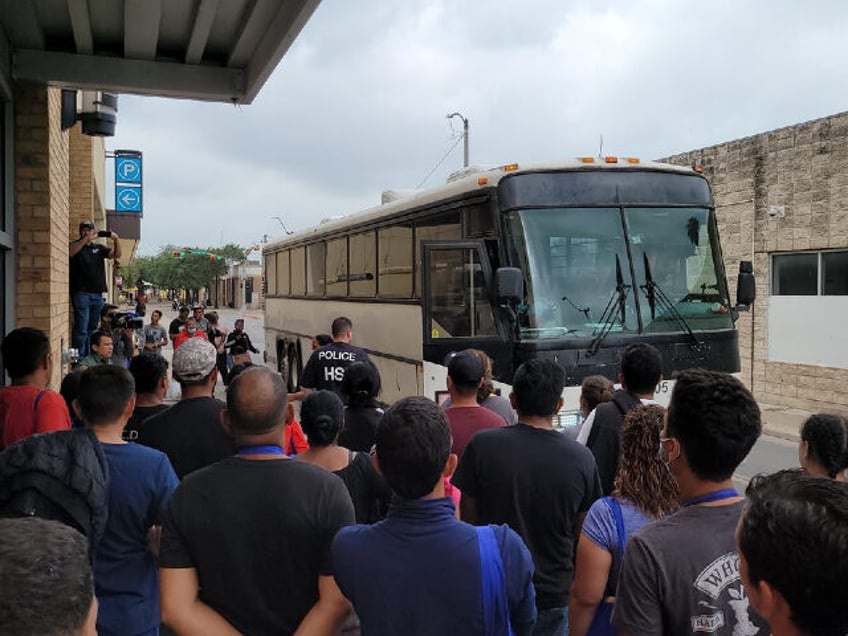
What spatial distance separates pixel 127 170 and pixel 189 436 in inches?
783

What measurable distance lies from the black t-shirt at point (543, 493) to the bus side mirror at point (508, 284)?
3510 millimetres

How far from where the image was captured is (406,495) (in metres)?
2.28

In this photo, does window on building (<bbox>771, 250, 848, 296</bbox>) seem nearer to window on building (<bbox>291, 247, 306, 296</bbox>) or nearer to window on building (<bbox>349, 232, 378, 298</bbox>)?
window on building (<bbox>349, 232, 378, 298</bbox>)

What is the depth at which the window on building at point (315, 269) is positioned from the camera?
14.4 m

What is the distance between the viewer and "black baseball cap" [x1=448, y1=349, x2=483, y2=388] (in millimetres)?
4496

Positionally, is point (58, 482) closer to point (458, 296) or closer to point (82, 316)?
point (458, 296)

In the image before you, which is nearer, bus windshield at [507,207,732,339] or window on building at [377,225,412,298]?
bus windshield at [507,207,732,339]

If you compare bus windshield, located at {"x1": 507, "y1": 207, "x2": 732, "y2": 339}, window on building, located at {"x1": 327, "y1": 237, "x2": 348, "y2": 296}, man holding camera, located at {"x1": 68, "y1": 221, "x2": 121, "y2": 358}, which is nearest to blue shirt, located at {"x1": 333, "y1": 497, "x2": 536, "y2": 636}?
bus windshield, located at {"x1": 507, "y1": 207, "x2": 732, "y2": 339}

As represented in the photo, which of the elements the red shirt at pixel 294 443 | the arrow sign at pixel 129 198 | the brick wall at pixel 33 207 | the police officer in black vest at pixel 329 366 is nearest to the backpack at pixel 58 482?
the red shirt at pixel 294 443

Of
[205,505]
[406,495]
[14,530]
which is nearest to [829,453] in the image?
[406,495]

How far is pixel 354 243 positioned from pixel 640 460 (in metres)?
9.82

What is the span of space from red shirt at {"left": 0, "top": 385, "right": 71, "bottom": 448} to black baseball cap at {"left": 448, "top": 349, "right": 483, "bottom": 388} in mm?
2073

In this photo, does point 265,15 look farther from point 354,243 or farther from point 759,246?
point 759,246

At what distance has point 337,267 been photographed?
43.6 feet
